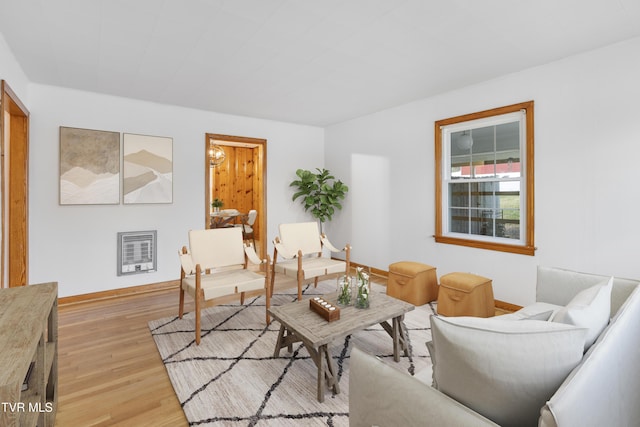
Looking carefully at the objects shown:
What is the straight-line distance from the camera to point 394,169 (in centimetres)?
476

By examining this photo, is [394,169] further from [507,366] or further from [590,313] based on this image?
[507,366]

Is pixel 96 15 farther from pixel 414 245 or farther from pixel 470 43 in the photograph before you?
pixel 414 245

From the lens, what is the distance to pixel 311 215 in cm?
596

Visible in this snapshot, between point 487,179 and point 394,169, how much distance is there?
1343mm

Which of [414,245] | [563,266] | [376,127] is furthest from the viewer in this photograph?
[376,127]

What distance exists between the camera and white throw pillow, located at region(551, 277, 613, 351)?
1251mm

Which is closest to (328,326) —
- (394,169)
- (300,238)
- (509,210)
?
(300,238)

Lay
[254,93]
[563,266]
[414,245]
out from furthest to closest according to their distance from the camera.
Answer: [414,245]
[254,93]
[563,266]

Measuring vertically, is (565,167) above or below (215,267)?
above

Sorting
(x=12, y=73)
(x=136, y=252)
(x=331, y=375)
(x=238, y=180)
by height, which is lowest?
(x=331, y=375)

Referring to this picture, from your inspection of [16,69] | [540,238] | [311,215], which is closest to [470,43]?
[540,238]

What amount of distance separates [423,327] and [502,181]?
75.5 inches

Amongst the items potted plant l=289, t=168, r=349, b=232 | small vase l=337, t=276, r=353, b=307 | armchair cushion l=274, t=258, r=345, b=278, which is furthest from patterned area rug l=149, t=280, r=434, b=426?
potted plant l=289, t=168, r=349, b=232

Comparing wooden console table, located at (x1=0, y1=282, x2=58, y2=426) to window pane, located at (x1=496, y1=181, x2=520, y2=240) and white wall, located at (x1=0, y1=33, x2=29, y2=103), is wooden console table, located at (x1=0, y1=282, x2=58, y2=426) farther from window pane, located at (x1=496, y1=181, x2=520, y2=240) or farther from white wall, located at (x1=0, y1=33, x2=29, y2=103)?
window pane, located at (x1=496, y1=181, x2=520, y2=240)
